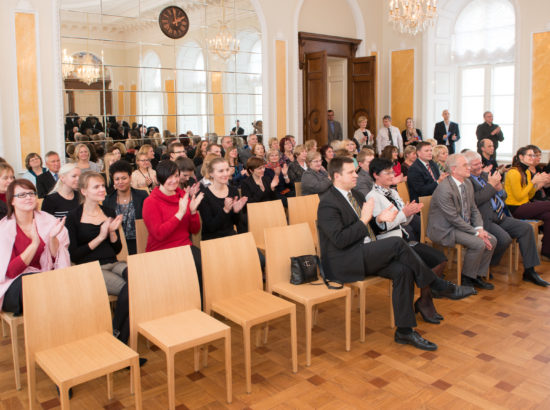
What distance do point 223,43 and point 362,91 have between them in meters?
3.53

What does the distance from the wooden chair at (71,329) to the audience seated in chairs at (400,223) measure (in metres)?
2.15

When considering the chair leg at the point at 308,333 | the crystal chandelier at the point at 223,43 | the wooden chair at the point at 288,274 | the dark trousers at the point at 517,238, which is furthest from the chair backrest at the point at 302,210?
the crystal chandelier at the point at 223,43

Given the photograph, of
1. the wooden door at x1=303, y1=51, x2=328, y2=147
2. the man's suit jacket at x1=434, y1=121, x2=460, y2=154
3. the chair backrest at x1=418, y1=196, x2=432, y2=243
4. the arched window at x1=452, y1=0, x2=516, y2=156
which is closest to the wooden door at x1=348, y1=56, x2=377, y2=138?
the man's suit jacket at x1=434, y1=121, x2=460, y2=154

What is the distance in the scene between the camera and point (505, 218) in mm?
5242

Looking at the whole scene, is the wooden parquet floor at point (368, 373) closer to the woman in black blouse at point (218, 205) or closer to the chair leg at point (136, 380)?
the chair leg at point (136, 380)

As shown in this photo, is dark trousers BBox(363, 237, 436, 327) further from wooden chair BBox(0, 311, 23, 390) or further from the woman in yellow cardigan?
the woman in yellow cardigan

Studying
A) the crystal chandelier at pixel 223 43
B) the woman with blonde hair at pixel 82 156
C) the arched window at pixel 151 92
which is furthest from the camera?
the crystal chandelier at pixel 223 43

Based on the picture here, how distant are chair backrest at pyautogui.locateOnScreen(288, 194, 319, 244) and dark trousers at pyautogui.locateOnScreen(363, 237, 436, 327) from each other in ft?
3.92

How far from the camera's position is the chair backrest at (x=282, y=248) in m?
3.61

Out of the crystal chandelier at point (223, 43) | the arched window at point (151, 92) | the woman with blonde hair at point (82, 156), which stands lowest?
the woman with blonde hair at point (82, 156)

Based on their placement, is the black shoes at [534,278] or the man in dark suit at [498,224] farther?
the man in dark suit at [498,224]

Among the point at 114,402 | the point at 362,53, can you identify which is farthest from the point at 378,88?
the point at 114,402

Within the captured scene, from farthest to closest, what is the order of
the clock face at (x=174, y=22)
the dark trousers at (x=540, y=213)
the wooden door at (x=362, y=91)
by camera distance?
the wooden door at (x=362, y=91), the clock face at (x=174, y=22), the dark trousers at (x=540, y=213)

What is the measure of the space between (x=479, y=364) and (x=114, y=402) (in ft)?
7.41
